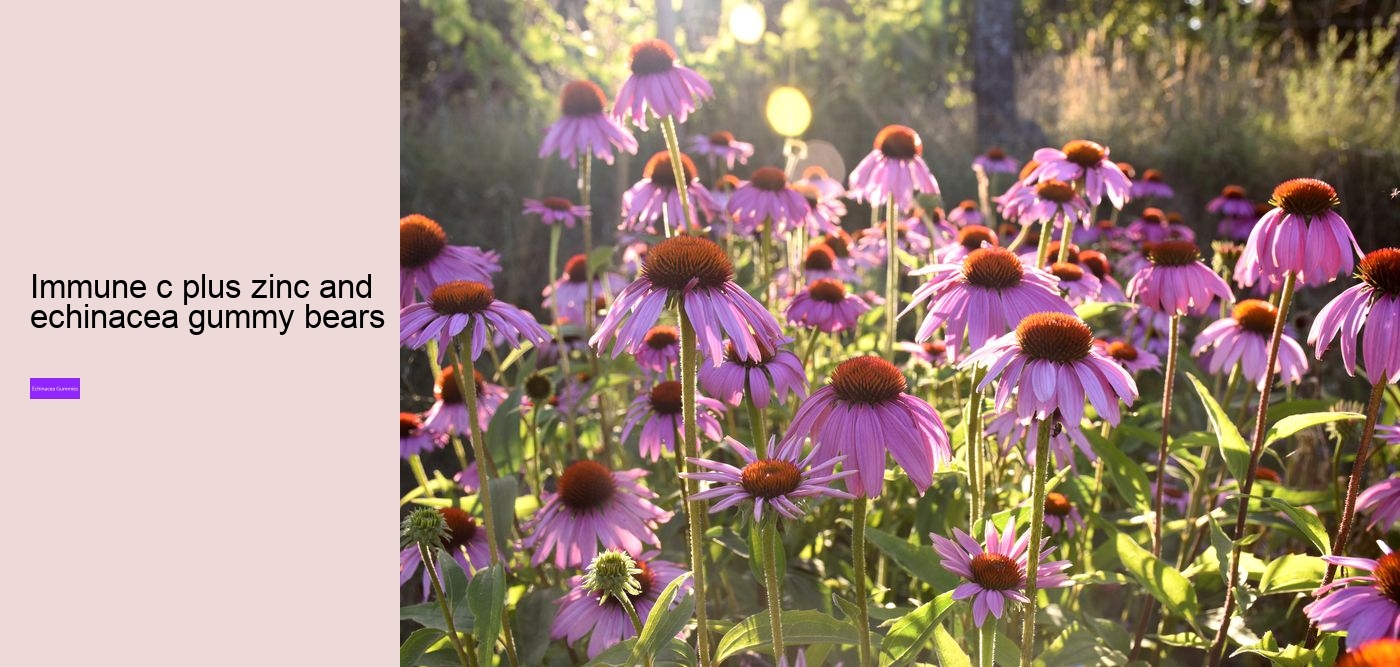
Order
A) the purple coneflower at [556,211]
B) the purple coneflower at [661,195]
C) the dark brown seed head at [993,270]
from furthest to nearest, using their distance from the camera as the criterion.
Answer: the purple coneflower at [556,211]
the purple coneflower at [661,195]
the dark brown seed head at [993,270]

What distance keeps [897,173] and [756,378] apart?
3.28 feet

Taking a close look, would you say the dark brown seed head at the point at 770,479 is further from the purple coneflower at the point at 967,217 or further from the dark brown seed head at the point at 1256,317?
the purple coneflower at the point at 967,217

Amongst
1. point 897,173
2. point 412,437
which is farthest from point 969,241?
point 412,437

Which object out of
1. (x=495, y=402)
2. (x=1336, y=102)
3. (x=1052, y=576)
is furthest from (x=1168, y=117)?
(x=1052, y=576)

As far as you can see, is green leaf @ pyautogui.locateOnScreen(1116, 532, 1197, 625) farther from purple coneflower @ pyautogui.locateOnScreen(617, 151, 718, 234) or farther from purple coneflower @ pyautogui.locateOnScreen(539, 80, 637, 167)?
purple coneflower @ pyautogui.locateOnScreen(539, 80, 637, 167)

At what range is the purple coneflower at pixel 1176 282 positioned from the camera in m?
1.88

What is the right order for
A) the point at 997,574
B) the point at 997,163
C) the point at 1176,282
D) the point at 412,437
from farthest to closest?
the point at 997,163, the point at 412,437, the point at 1176,282, the point at 997,574

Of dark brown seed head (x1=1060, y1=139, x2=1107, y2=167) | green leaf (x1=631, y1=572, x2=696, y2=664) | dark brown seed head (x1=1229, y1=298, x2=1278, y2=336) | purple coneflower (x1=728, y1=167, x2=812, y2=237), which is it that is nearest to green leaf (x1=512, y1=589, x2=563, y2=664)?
green leaf (x1=631, y1=572, x2=696, y2=664)

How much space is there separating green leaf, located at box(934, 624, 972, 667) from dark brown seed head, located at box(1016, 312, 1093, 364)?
382mm

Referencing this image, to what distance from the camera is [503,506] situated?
71.9 inches

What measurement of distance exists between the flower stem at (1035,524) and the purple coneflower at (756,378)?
0.52m

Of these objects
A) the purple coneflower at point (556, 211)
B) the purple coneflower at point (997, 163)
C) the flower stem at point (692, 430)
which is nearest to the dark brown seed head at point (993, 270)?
the flower stem at point (692, 430)

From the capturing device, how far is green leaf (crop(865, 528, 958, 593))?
1602 millimetres

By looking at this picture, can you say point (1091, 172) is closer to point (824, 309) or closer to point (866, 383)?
Result: point (824, 309)
